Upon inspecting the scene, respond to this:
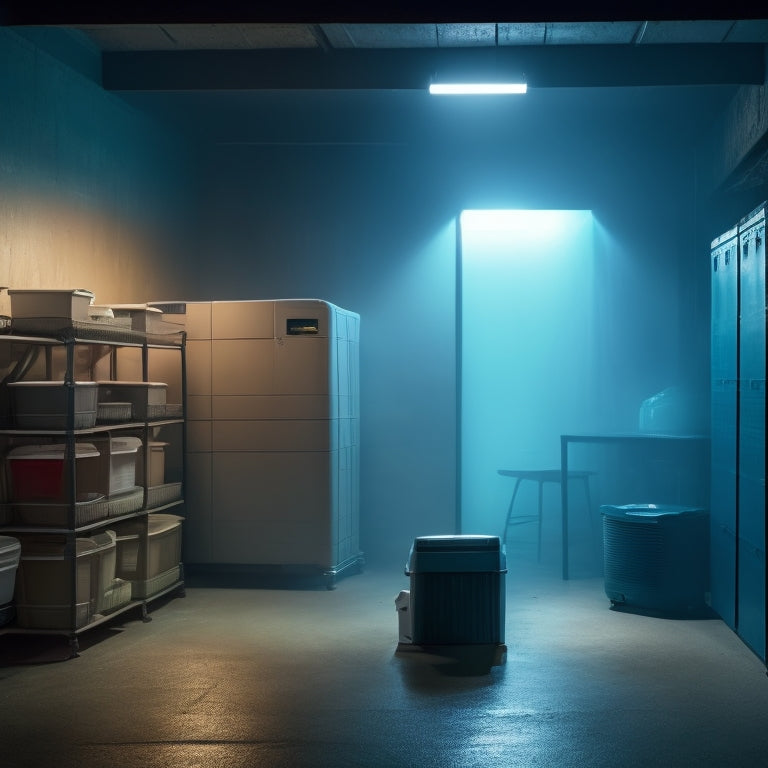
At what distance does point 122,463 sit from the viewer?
5535mm

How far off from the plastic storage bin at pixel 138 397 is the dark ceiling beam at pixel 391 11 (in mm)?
2143

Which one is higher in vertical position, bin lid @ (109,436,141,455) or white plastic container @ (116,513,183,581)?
bin lid @ (109,436,141,455)

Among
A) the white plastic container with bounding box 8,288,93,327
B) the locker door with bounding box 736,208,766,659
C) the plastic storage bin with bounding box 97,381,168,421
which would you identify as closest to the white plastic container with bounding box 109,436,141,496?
the plastic storage bin with bounding box 97,381,168,421

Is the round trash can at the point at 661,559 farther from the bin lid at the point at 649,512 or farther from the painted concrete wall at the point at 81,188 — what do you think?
the painted concrete wall at the point at 81,188

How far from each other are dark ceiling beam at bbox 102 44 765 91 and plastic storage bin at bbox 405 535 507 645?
282cm

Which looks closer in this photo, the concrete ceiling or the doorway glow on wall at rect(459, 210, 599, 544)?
the concrete ceiling

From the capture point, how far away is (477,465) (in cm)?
794

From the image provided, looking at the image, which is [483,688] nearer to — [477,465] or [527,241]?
[477,465]

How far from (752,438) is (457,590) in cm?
168

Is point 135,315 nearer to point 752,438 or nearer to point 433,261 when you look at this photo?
point 433,261

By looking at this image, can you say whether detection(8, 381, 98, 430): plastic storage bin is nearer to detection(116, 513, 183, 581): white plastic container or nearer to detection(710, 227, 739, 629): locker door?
detection(116, 513, 183, 581): white plastic container

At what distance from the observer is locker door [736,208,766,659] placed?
4.88 m

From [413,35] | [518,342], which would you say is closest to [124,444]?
[413,35]

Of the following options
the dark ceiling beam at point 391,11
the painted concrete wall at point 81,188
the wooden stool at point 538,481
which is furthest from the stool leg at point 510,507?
the dark ceiling beam at point 391,11
